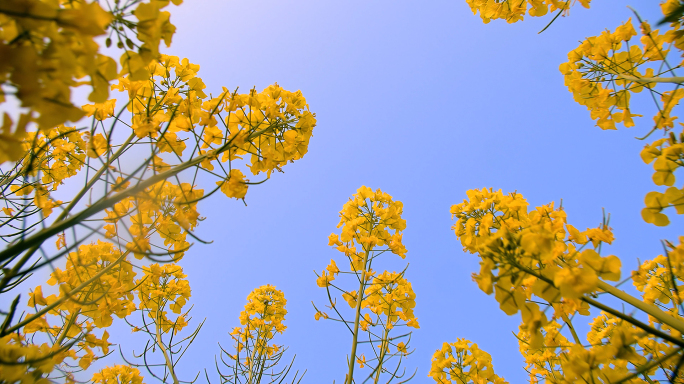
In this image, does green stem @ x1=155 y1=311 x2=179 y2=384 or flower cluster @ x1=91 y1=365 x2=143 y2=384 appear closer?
green stem @ x1=155 y1=311 x2=179 y2=384

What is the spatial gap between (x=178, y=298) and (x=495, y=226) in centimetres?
371

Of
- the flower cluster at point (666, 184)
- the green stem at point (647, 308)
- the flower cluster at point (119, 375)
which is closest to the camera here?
the green stem at point (647, 308)

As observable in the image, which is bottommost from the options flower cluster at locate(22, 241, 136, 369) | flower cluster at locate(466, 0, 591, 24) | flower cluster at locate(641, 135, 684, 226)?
flower cluster at locate(22, 241, 136, 369)

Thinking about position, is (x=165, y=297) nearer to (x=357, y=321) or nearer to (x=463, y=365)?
(x=357, y=321)

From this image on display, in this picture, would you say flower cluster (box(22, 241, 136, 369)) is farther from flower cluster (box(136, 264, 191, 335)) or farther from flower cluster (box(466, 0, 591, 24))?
flower cluster (box(466, 0, 591, 24))

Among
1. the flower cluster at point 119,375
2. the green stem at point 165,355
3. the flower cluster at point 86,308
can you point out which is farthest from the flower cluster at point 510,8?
the flower cluster at point 119,375

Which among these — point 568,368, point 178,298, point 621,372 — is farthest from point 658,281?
point 178,298

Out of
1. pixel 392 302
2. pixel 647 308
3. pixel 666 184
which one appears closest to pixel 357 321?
pixel 392 302

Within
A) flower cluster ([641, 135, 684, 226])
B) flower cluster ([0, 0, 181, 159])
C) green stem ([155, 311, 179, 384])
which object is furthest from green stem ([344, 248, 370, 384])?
flower cluster ([0, 0, 181, 159])

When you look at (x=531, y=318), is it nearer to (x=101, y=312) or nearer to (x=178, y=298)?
(x=101, y=312)

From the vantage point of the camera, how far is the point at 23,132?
812 mm

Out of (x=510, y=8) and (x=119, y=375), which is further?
(x=119, y=375)

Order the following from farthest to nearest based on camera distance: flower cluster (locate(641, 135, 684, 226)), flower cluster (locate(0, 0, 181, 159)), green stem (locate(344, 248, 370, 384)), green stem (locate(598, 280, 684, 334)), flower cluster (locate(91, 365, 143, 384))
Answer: flower cluster (locate(91, 365, 143, 384))
green stem (locate(344, 248, 370, 384))
flower cluster (locate(641, 135, 684, 226))
green stem (locate(598, 280, 684, 334))
flower cluster (locate(0, 0, 181, 159))

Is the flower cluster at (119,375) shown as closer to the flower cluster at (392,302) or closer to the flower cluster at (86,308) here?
the flower cluster at (86,308)
